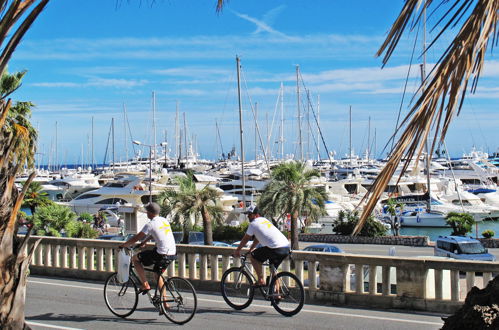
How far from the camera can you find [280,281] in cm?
918

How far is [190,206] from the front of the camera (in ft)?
116

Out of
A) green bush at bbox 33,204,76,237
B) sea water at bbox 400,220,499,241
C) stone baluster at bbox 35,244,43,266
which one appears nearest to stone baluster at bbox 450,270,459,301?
stone baluster at bbox 35,244,43,266

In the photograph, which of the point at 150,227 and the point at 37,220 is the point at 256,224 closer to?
the point at 150,227

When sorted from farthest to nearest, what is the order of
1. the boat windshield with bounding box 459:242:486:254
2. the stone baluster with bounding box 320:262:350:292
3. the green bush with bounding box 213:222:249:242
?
1. the green bush with bounding box 213:222:249:242
2. the boat windshield with bounding box 459:242:486:254
3. the stone baluster with bounding box 320:262:350:292

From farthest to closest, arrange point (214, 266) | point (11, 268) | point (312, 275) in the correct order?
point (214, 266) < point (312, 275) < point (11, 268)

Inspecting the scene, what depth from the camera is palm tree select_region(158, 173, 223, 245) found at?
3509 centimetres

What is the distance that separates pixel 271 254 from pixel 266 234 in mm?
313

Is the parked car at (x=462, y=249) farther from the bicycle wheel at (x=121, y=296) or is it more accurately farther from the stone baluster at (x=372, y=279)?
the bicycle wheel at (x=121, y=296)

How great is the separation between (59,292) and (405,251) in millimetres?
28469

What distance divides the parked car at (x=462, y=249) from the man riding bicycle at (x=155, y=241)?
20605mm

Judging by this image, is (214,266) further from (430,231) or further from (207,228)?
(430,231)

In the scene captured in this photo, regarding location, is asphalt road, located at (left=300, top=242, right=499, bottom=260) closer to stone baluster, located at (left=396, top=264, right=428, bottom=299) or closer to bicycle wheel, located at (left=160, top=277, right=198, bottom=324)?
stone baluster, located at (left=396, top=264, right=428, bottom=299)

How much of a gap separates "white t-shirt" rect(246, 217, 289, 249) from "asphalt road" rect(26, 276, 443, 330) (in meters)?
1.09

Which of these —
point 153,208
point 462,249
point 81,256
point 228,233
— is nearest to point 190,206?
point 228,233
